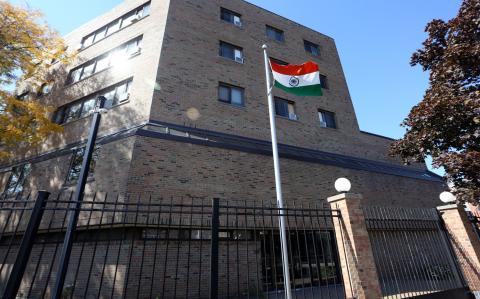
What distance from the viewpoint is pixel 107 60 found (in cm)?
1666

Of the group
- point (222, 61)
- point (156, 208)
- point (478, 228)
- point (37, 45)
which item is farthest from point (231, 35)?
point (478, 228)

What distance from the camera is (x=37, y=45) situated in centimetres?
1510

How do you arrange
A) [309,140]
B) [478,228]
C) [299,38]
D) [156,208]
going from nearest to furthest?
[478,228]
[156,208]
[309,140]
[299,38]

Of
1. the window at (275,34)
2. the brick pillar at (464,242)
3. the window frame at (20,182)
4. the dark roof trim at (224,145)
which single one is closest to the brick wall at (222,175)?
the dark roof trim at (224,145)

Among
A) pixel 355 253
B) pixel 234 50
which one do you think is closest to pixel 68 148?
pixel 234 50

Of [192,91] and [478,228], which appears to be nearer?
[478,228]

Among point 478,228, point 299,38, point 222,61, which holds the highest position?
point 299,38

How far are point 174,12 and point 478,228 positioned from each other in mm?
16859

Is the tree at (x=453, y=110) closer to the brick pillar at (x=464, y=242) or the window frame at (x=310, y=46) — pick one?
the brick pillar at (x=464, y=242)

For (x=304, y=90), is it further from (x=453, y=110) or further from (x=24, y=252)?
(x=24, y=252)

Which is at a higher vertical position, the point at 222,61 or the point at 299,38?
the point at 299,38

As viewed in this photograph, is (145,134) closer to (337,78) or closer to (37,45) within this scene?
(37,45)

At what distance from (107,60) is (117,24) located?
3.44 meters

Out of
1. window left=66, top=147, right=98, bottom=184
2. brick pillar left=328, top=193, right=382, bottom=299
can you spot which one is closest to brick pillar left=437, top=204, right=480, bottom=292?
brick pillar left=328, top=193, right=382, bottom=299
